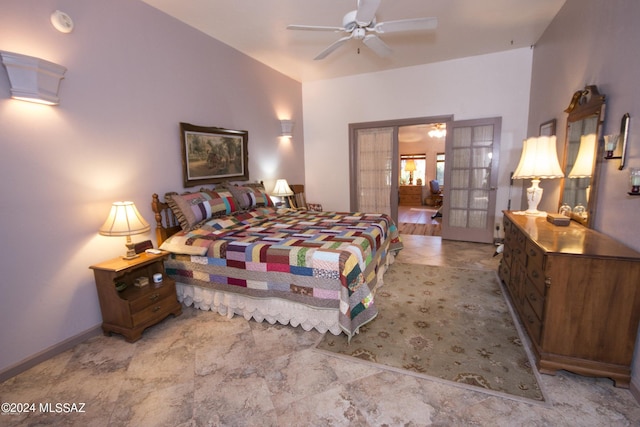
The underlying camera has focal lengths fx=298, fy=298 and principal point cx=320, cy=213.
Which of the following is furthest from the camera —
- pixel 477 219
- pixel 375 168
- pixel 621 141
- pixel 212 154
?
pixel 375 168

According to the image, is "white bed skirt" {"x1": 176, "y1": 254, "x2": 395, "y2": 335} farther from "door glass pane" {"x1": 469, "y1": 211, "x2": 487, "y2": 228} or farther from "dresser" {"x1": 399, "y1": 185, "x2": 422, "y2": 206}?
"dresser" {"x1": 399, "y1": 185, "x2": 422, "y2": 206}

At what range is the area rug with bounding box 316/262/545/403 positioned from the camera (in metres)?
2.01

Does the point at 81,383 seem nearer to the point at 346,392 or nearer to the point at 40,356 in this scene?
the point at 40,356

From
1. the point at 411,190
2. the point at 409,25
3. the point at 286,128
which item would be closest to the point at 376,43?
the point at 409,25

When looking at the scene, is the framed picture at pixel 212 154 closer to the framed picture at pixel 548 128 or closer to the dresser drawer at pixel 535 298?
the dresser drawer at pixel 535 298

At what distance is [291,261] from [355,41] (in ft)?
10.6

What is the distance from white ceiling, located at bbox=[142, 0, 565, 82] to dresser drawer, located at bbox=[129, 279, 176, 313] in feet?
9.24

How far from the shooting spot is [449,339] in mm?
2434

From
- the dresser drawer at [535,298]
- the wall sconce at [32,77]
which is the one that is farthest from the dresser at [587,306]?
the wall sconce at [32,77]

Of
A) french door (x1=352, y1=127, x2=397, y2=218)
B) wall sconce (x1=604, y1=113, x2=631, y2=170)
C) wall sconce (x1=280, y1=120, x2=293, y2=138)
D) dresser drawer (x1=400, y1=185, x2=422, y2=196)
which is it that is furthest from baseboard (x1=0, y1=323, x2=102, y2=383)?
dresser drawer (x1=400, y1=185, x2=422, y2=196)

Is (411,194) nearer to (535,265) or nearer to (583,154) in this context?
(583,154)

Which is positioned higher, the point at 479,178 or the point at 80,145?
the point at 80,145

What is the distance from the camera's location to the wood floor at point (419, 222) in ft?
20.6

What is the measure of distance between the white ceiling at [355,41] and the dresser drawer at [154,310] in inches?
116
